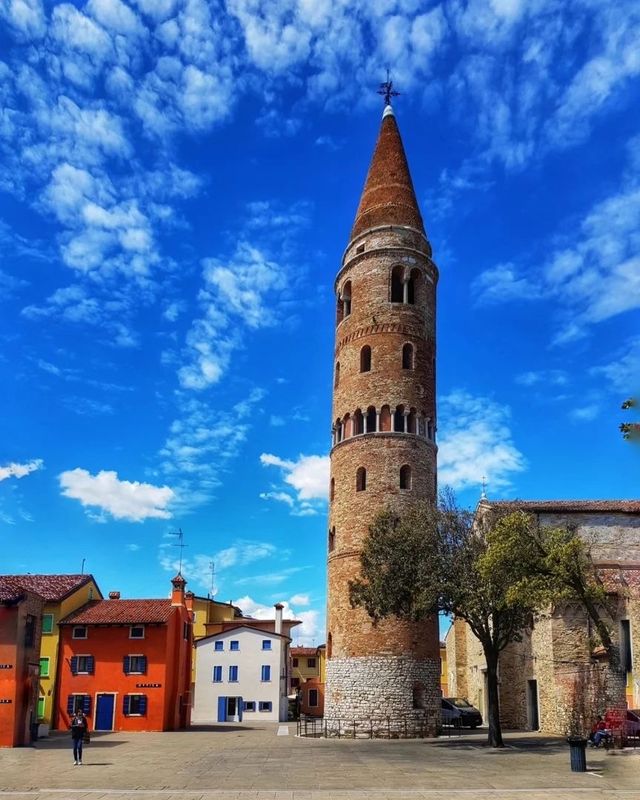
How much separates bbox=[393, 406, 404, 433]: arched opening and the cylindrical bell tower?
53mm

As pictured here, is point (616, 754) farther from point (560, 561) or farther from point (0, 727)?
point (0, 727)

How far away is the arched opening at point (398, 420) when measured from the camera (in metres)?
41.9

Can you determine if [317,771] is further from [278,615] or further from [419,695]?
[278,615]

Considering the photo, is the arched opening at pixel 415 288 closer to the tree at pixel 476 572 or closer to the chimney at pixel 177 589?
the tree at pixel 476 572

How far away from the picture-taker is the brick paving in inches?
728

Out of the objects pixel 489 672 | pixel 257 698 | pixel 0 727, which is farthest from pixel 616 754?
pixel 257 698

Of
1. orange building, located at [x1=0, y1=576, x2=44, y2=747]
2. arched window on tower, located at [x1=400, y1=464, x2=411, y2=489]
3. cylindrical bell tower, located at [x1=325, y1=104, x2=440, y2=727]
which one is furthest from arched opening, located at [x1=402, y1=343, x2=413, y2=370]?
orange building, located at [x1=0, y1=576, x2=44, y2=747]

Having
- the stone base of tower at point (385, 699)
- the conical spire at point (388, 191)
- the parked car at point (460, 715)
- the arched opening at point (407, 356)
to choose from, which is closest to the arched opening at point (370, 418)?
the arched opening at point (407, 356)

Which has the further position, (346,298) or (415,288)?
(346,298)

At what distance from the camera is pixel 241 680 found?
5869cm

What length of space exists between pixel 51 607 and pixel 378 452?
71.0 feet

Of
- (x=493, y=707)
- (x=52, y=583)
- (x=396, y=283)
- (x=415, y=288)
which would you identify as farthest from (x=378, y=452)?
(x=52, y=583)

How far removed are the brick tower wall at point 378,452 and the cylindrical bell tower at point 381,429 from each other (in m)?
0.05

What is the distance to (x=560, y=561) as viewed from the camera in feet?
93.5
